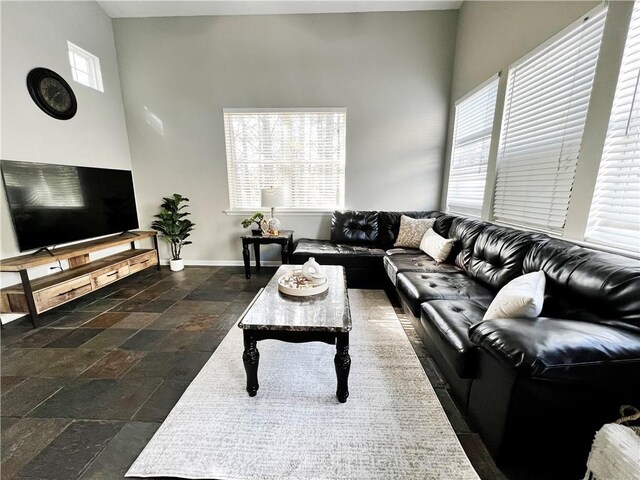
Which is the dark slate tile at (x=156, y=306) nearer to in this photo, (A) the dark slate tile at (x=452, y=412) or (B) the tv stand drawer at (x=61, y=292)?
(B) the tv stand drawer at (x=61, y=292)

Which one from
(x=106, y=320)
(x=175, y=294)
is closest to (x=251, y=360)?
(x=106, y=320)

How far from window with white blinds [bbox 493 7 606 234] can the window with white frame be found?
479cm

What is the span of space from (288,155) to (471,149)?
240cm

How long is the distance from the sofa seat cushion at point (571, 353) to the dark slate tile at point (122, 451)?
1.69m

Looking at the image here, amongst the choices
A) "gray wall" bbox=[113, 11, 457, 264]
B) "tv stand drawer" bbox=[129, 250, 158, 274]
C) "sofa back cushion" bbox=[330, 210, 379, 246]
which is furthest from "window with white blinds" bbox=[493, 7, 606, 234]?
"tv stand drawer" bbox=[129, 250, 158, 274]

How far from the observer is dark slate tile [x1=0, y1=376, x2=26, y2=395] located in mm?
1575

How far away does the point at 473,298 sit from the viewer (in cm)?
184

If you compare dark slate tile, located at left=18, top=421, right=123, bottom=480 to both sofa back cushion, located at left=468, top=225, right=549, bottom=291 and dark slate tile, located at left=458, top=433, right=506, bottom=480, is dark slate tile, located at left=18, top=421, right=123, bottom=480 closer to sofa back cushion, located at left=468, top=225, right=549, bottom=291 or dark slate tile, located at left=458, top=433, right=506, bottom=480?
dark slate tile, located at left=458, top=433, right=506, bottom=480

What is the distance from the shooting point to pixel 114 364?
181 cm

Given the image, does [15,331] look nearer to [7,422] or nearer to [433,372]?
[7,422]

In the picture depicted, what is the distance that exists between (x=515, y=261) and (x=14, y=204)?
423 cm

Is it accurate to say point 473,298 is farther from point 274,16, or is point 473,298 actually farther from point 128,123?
point 128,123

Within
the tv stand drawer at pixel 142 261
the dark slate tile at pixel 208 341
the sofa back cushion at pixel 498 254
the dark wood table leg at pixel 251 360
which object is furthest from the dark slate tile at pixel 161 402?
the sofa back cushion at pixel 498 254

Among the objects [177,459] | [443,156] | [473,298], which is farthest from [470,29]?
[177,459]
